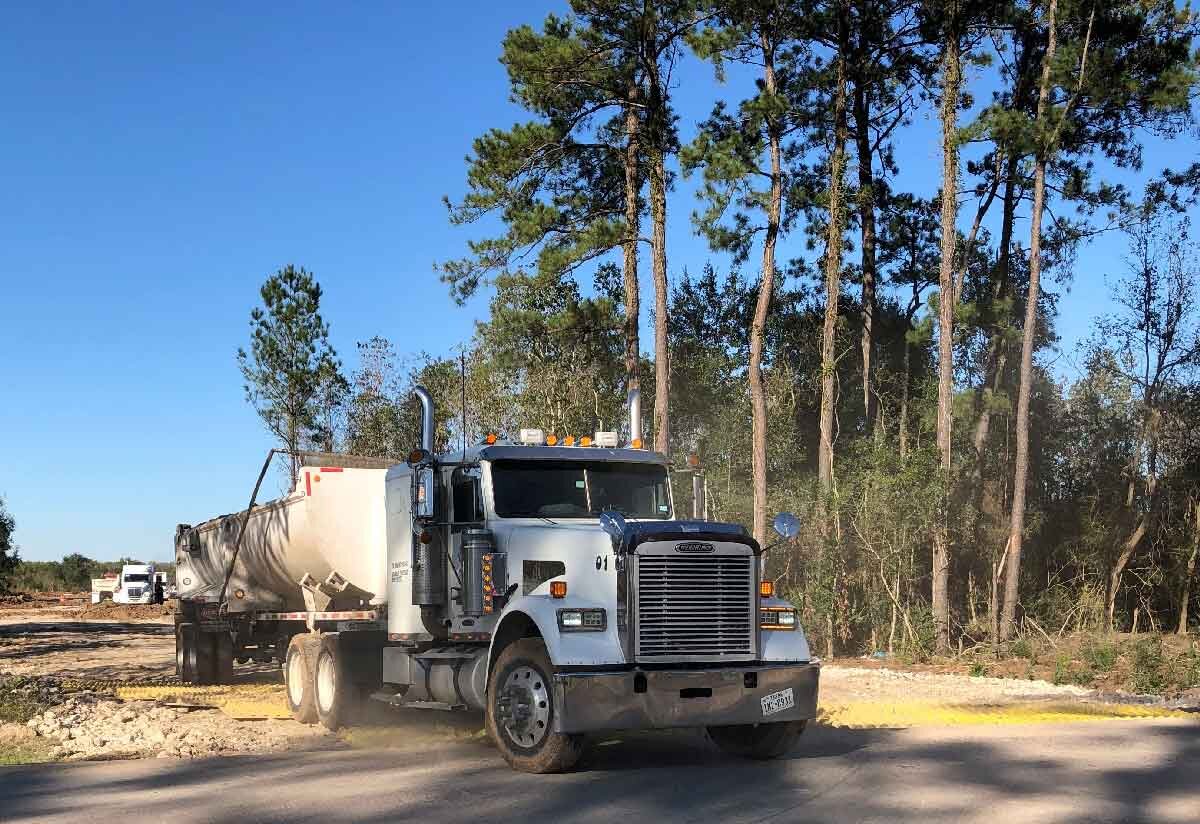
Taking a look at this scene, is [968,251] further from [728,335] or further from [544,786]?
[544,786]

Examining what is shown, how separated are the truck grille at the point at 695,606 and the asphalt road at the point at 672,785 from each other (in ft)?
3.52

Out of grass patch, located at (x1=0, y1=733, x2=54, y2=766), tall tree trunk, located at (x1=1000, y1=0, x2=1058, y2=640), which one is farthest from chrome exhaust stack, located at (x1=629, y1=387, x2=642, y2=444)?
tall tree trunk, located at (x1=1000, y1=0, x2=1058, y2=640)

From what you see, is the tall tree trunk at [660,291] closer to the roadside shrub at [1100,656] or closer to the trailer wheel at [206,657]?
the roadside shrub at [1100,656]

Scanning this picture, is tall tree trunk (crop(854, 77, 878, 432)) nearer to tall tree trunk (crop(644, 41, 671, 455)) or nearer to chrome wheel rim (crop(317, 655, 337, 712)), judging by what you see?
tall tree trunk (crop(644, 41, 671, 455))

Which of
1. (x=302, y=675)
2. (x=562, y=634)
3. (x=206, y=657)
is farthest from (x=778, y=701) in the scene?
(x=206, y=657)

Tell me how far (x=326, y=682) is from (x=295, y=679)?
1.28m

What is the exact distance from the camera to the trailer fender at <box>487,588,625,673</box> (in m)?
10.1

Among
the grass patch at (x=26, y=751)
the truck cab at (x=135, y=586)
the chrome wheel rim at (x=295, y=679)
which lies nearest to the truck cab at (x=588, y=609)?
the chrome wheel rim at (x=295, y=679)

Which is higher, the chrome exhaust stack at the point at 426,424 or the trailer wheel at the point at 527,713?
the chrome exhaust stack at the point at 426,424

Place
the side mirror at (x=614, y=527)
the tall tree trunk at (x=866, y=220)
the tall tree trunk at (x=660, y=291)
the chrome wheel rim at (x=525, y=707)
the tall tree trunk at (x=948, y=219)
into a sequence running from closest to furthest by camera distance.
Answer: the chrome wheel rim at (x=525, y=707)
the side mirror at (x=614, y=527)
the tall tree trunk at (x=948, y=219)
the tall tree trunk at (x=660, y=291)
the tall tree trunk at (x=866, y=220)

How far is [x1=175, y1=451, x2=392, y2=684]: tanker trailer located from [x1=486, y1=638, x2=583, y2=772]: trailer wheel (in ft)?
12.2

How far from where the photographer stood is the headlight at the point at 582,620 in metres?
10.3

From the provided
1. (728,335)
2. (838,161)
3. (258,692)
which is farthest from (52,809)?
(728,335)

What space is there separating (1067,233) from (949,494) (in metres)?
9.00
